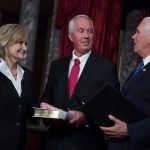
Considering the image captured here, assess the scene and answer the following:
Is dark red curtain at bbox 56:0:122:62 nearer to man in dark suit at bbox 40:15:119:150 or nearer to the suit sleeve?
man in dark suit at bbox 40:15:119:150

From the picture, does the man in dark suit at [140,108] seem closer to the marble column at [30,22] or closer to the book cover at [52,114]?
the book cover at [52,114]

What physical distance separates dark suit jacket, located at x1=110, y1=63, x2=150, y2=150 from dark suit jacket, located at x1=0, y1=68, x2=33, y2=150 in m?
0.68

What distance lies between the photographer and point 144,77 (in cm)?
260

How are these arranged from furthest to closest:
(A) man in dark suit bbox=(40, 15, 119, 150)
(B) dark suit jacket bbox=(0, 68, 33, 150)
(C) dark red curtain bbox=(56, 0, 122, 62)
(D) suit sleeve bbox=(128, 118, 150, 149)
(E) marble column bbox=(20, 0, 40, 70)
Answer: (C) dark red curtain bbox=(56, 0, 122, 62) → (E) marble column bbox=(20, 0, 40, 70) → (A) man in dark suit bbox=(40, 15, 119, 150) → (B) dark suit jacket bbox=(0, 68, 33, 150) → (D) suit sleeve bbox=(128, 118, 150, 149)

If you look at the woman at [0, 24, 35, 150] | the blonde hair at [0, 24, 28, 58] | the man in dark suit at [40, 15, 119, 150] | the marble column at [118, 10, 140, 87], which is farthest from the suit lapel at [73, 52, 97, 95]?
the marble column at [118, 10, 140, 87]

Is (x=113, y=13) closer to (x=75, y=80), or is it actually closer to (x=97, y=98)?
(x=75, y=80)

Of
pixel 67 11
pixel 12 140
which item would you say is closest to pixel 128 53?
pixel 67 11

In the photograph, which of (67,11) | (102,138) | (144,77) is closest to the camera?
(144,77)

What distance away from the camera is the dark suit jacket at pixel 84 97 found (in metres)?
3.07

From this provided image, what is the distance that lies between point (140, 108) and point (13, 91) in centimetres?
89

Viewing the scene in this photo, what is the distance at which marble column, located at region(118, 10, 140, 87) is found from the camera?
544 centimetres

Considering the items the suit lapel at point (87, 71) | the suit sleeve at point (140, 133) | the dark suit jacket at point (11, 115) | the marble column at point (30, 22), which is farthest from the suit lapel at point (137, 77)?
the marble column at point (30, 22)

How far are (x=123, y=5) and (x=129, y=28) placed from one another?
29 centimetres

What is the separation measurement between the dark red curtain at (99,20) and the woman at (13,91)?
2.04 m
